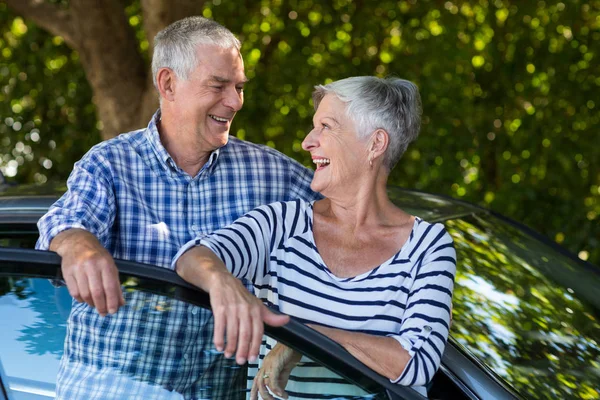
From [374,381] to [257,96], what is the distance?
13.5 feet

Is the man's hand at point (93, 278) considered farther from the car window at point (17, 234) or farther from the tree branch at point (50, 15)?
the tree branch at point (50, 15)

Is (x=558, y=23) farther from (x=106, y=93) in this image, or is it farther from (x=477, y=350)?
(x=477, y=350)

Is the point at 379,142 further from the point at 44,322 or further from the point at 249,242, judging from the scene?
the point at 44,322

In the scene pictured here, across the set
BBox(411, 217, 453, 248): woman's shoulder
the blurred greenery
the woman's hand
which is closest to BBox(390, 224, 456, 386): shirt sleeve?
BBox(411, 217, 453, 248): woman's shoulder

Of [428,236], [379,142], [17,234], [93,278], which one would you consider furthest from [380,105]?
[17,234]

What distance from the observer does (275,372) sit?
2.00m

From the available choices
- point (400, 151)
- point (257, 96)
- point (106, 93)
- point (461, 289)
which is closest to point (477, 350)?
point (461, 289)

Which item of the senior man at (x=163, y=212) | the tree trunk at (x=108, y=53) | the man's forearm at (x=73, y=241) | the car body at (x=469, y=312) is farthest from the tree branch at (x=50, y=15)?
the man's forearm at (x=73, y=241)

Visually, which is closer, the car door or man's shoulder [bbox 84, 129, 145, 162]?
the car door

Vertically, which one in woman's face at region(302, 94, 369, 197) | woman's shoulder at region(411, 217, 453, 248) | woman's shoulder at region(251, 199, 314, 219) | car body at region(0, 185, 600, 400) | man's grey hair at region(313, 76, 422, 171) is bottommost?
car body at region(0, 185, 600, 400)

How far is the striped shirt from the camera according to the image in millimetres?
2309

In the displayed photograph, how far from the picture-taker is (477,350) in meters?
2.47

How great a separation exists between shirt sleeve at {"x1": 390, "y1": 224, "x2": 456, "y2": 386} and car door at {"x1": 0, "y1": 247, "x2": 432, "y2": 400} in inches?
4.7

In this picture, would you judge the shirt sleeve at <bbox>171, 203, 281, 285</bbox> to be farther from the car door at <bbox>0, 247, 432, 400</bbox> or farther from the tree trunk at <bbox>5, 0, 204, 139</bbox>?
the tree trunk at <bbox>5, 0, 204, 139</bbox>
